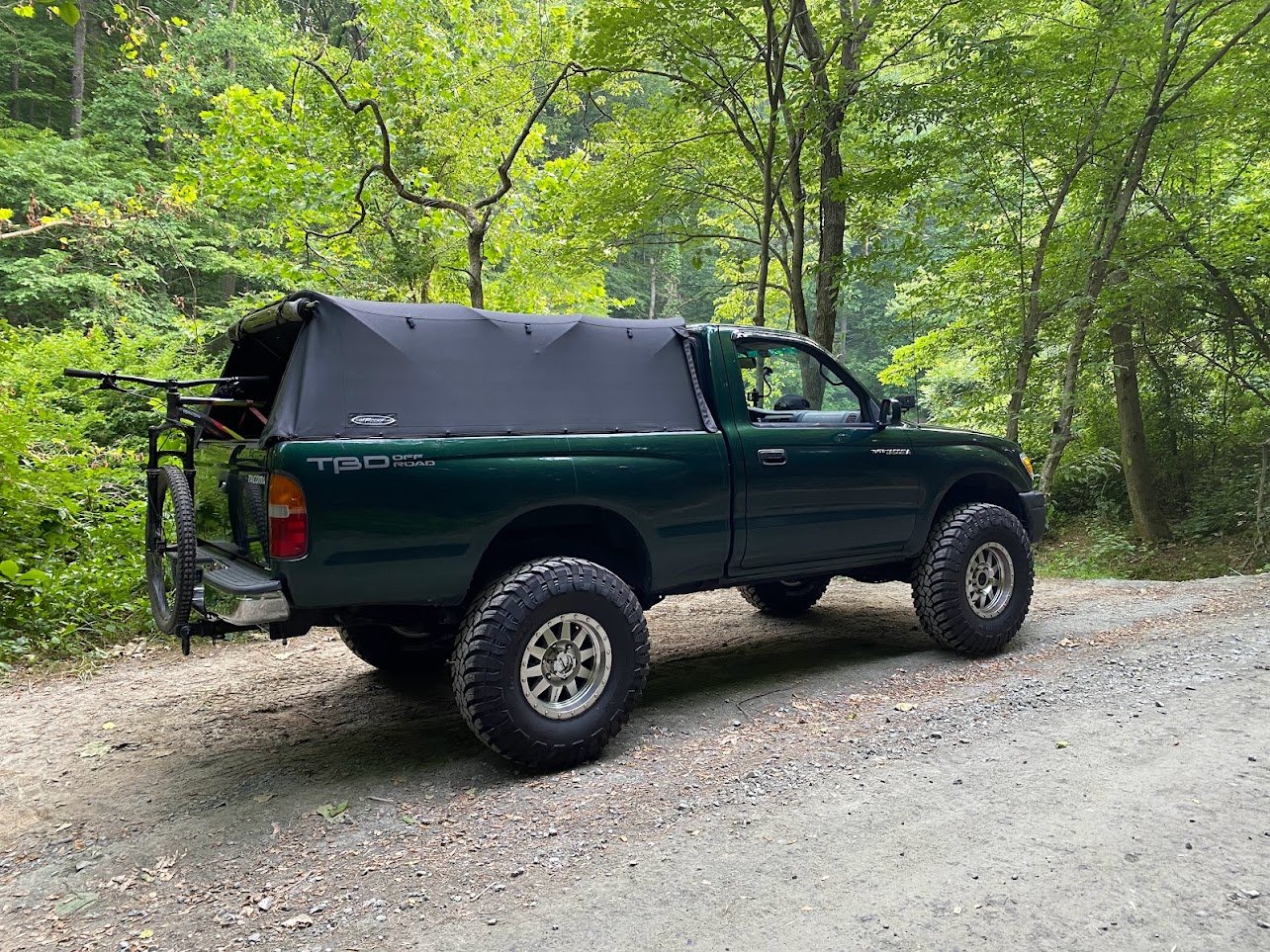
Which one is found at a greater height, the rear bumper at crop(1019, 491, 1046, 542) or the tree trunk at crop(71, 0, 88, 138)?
the tree trunk at crop(71, 0, 88, 138)

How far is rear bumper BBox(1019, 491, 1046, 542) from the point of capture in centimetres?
543

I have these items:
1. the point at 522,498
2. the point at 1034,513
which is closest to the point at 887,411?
the point at 1034,513

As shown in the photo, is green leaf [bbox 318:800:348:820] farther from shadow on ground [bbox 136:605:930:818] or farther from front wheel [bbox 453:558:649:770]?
front wheel [bbox 453:558:649:770]

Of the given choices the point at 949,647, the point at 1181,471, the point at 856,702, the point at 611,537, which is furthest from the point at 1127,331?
the point at 611,537

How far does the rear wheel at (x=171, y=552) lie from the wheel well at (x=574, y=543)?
1.20m

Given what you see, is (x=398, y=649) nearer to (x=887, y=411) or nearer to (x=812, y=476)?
(x=812, y=476)

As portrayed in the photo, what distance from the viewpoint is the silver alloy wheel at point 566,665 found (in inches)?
136

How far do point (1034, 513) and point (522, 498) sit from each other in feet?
12.7

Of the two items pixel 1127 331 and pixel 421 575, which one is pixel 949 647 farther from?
pixel 1127 331

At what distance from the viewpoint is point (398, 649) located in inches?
188

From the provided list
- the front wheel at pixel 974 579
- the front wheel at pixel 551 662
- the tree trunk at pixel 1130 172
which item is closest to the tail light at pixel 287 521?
the front wheel at pixel 551 662

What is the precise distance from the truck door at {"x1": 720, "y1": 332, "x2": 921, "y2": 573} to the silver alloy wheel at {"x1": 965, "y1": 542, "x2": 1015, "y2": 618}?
0.57 meters

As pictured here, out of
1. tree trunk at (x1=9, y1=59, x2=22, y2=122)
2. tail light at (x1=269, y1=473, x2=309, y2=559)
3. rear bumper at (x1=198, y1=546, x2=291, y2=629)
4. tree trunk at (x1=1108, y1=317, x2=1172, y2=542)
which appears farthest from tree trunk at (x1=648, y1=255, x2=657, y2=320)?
tail light at (x1=269, y1=473, x2=309, y2=559)

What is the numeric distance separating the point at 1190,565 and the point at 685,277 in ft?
70.4
